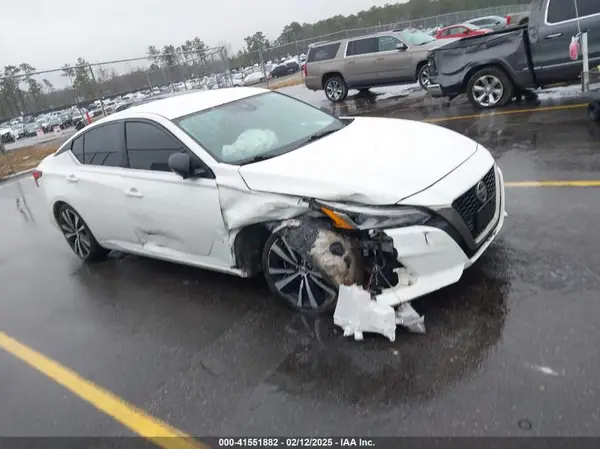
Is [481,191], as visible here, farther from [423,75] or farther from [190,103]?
[423,75]

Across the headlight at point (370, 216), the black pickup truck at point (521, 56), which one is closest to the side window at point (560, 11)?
the black pickup truck at point (521, 56)

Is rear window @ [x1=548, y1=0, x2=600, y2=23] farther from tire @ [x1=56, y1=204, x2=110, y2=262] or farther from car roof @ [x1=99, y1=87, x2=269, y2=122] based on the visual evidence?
tire @ [x1=56, y1=204, x2=110, y2=262]

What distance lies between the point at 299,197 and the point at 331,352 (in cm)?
110

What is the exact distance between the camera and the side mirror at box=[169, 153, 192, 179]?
159 inches

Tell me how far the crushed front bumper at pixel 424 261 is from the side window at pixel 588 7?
689 cm

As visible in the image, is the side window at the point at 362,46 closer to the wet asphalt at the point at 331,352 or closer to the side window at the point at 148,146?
the wet asphalt at the point at 331,352

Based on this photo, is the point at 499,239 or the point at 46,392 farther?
the point at 499,239

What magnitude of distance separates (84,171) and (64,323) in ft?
5.24

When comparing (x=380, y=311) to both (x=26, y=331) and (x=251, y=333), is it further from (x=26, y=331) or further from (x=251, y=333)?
(x=26, y=331)

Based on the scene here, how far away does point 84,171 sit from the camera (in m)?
5.30

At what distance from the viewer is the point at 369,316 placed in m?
3.47

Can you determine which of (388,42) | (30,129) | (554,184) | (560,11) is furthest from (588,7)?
(30,129)

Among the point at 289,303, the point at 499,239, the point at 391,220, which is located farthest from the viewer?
the point at 499,239

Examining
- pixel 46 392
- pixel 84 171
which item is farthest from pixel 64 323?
pixel 84 171
